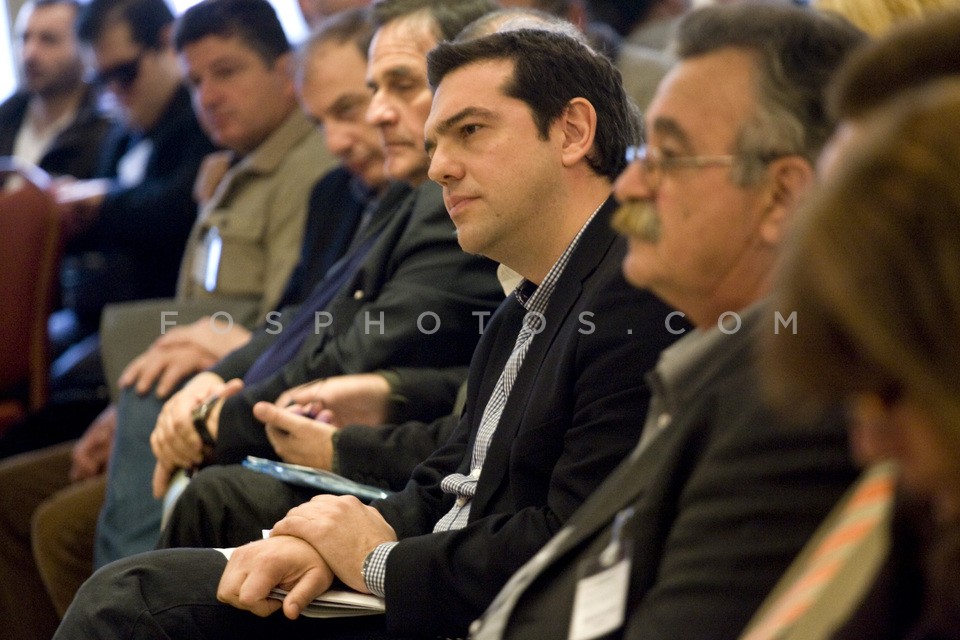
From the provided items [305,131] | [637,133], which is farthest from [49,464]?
[637,133]

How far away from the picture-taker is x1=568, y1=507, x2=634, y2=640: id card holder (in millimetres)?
1182

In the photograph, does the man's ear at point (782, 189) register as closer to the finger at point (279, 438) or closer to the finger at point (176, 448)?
the finger at point (279, 438)

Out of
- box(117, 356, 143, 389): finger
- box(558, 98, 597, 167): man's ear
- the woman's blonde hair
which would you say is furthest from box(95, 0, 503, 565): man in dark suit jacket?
the woman's blonde hair

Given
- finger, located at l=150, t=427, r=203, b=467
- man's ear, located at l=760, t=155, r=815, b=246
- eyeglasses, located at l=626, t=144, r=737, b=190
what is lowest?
finger, located at l=150, t=427, r=203, b=467

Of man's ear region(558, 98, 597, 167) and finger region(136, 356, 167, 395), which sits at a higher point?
man's ear region(558, 98, 597, 167)

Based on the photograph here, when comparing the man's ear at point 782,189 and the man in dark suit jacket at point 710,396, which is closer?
the man in dark suit jacket at point 710,396

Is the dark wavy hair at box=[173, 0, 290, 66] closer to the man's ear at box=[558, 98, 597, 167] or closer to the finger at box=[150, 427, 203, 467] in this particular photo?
the finger at box=[150, 427, 203, 467]

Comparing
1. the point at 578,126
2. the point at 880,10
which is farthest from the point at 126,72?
the point at 880,10

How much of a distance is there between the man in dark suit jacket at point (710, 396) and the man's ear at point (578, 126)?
0.54 meters

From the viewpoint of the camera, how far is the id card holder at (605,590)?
1.18m

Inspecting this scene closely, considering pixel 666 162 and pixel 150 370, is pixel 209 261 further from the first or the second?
pixel 666 162

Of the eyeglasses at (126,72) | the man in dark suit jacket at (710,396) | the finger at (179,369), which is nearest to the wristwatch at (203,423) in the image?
the finger at (179,369)

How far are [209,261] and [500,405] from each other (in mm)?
1827

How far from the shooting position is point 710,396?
3.84 ft
